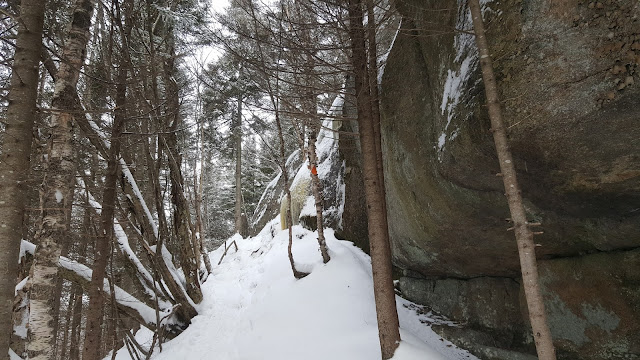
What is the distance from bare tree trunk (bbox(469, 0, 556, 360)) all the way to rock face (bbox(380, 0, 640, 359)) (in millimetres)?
266

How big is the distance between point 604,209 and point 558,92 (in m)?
1.87

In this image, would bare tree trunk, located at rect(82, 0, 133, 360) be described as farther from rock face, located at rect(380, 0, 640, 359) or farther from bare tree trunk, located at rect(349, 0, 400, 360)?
rock face, located at rect(380, 0, 640, 359)

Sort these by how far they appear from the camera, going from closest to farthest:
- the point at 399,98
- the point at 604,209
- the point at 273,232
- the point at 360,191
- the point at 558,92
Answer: the point at 558,92
the point at 604,209
the point at 399,98
the point at 360,191
the point at 273,232

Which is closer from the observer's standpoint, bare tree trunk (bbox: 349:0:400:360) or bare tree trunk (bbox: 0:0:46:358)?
bare tree trunk (bbox: 0:0:46:358)

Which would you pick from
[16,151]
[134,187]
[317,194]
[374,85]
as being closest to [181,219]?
[134,187]

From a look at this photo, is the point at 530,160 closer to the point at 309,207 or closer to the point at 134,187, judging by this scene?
the point at 134,187

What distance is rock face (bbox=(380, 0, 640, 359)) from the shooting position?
10.3 feet

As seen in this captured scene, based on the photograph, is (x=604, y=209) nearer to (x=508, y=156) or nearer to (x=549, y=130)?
(x=549, y=130)

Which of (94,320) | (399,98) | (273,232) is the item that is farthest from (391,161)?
(273,232)

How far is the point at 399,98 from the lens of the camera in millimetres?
5805

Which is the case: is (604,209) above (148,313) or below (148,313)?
above

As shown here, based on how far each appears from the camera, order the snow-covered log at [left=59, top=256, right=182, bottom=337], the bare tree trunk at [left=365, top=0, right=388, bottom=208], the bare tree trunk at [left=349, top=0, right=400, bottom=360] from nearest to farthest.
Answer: the bare tree trunk at [left=349, top=0, right=400, bottom=360] → the bare tree trunk at [left=365, top=0, right=388, bottom=208] → the snow-covered log at [left=59, top=256, right=182, bottom=337]

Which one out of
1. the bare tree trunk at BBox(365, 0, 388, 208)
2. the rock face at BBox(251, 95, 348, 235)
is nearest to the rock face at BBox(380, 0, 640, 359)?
the bare tree trunk at BBox(365, 0, 388, 208)

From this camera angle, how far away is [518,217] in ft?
11.1
